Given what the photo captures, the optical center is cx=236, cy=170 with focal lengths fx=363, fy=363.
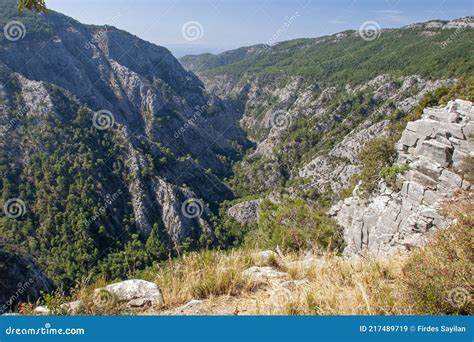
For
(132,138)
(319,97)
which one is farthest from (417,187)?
(319,97)

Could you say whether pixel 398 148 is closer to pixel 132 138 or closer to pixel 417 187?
pixel 417 187

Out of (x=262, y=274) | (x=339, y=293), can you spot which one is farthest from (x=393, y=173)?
(x=339, y=293)

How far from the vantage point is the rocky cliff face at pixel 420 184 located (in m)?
24.0

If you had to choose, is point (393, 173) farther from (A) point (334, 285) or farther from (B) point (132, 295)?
(B) point (132, 295)

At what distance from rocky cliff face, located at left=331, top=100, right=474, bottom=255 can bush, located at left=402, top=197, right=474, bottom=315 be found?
17746 millimetres

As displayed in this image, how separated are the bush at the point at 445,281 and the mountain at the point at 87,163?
37638 mm

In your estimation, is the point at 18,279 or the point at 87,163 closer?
the point at 18,279

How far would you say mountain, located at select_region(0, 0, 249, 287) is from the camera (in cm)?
7619

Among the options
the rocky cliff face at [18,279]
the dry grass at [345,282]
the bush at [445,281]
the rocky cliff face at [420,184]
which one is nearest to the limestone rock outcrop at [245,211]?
the rocky cliff face at [18,279]

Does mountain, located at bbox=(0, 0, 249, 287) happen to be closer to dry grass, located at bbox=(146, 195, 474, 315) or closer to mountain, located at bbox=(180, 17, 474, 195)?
mountain, located at bbox=(180, 17, 474, 195)

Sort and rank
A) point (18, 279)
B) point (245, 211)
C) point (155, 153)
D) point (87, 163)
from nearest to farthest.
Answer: point (18, 279) → point (87, 163) → point (245, 211) → point (155, 153)

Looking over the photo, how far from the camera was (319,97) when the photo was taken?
166 m

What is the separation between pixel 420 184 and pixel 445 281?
23073 mm

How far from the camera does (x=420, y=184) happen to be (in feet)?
84.7
